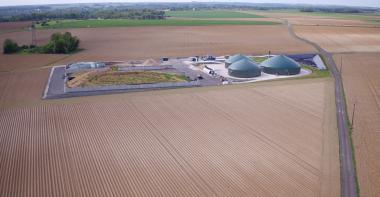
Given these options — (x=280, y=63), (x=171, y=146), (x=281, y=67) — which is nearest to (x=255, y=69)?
(x=281, y=67)

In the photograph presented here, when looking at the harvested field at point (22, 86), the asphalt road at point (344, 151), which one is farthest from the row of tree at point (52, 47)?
the asphalt road at point (344, 151)

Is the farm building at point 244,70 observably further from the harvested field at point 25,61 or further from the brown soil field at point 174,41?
the harvested field at point 25,61

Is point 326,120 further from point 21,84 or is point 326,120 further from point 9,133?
point 21,84

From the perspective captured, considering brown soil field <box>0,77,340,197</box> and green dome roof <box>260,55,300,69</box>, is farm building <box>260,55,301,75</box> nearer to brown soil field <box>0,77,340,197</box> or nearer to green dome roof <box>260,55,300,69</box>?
green dome roof <box>260,55,300,69</box>

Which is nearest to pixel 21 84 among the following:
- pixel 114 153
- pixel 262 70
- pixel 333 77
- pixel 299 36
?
pixel 114 153

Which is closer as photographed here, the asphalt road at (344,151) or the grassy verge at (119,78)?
the asphalt road at (344,151)
